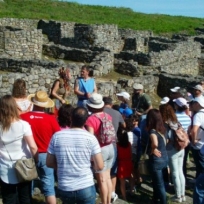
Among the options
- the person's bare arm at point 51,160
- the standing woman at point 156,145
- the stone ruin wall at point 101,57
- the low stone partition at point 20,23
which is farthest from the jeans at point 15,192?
the low stone partition at point 20,23

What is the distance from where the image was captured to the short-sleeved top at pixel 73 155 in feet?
21.6

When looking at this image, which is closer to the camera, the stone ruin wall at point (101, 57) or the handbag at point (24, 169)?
the handbag at point (24, 169)

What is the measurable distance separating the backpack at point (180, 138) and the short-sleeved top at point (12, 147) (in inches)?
126

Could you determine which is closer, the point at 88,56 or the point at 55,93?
the point at 55,93

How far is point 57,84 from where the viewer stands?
39.0 feet

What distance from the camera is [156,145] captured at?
8586 millimetres

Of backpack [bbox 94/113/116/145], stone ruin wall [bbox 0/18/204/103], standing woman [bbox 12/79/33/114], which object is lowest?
stone ruin wall [bbox 0/18/204/103]

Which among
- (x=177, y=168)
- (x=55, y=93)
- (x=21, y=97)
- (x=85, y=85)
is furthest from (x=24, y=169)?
(x=85, y=85)

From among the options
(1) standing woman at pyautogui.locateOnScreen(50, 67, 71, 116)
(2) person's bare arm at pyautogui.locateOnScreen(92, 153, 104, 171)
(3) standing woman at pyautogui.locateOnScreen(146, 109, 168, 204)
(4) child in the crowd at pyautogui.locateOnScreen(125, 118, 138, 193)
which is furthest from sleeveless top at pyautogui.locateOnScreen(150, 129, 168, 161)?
(1) standing woman at pyautogui.locateOnScreen(50, 67, 71, 116)

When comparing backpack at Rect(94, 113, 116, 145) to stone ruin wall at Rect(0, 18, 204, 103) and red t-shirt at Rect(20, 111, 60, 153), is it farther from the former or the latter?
stone ruin wall at Rect(0, 18, 204, 103)

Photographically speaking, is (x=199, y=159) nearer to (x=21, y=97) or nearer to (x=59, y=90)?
(x=21, y=97)

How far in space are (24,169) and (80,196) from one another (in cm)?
95

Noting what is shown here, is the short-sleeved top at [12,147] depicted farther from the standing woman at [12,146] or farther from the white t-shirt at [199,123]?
the white t-shirt at [199,123]

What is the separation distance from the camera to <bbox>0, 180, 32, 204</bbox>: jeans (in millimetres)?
7254
